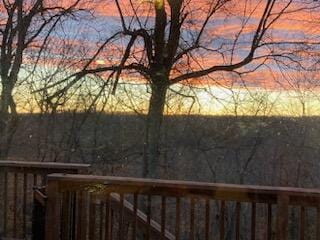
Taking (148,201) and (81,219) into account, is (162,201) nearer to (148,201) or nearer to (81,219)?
(148,201)

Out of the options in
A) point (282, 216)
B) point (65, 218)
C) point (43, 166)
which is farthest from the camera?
point (43, 166)

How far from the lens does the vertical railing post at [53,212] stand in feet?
14.2

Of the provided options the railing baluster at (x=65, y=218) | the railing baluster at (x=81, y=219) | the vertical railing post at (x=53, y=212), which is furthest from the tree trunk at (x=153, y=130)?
the vertical railing post at (x=53, y=212)

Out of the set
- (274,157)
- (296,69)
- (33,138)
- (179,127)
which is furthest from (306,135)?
(33,138)

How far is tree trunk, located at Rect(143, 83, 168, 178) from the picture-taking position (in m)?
13.2

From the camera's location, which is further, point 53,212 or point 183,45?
point 183,45

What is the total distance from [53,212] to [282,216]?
1761 millimetres

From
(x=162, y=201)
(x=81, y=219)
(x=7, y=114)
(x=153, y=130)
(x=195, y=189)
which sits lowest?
(x=81, y=219)

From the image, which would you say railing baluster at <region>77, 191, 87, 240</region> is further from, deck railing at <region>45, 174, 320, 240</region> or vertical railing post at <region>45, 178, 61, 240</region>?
vertical railing post at <region>45, 178, 61, 240</region>

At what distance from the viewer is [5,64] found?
41.0 feet

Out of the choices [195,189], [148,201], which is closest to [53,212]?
[148,201]

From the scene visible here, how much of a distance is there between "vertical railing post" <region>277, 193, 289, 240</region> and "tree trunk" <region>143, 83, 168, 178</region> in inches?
365

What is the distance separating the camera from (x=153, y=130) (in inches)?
539

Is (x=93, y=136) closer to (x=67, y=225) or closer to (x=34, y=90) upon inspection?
Result: (x=34, y=90)
